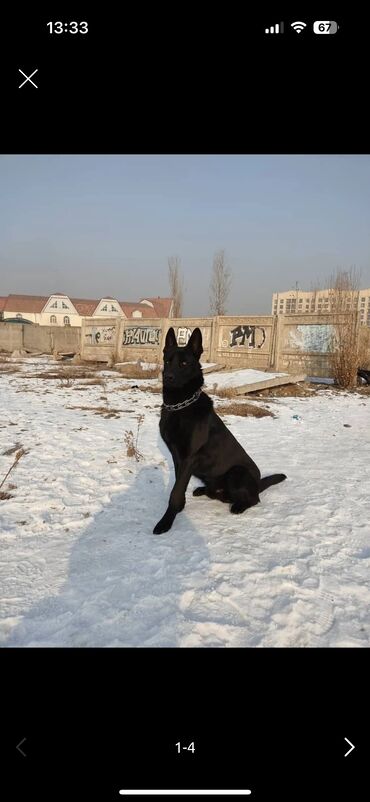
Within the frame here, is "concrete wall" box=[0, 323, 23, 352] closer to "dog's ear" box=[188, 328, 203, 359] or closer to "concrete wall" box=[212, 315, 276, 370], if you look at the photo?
"concrete wall" box=[212, 315, 276, 370]

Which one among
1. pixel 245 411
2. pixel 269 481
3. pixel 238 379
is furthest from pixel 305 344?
pixel 269 481

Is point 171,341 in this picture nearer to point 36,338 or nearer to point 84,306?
point 36,338

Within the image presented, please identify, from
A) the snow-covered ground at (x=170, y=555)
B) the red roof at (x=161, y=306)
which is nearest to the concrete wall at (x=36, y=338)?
the snow-covered ground at (x=170, y=555)

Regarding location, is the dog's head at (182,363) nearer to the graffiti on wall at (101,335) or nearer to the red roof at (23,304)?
the graffiti on wall at (101,335)

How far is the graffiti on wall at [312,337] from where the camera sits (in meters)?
12.3

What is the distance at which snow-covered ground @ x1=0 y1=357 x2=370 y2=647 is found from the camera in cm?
172

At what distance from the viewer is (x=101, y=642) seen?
1608mm

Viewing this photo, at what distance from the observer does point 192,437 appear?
8.94ft

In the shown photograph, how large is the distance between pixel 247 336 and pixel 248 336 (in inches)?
1.9
